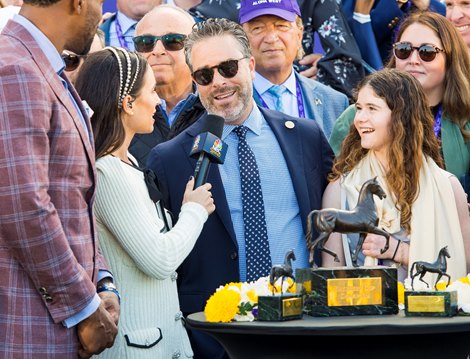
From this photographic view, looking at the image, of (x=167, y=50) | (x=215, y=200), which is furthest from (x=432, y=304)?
(x=167, y=50)

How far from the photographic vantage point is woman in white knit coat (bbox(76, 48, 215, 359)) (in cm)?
447

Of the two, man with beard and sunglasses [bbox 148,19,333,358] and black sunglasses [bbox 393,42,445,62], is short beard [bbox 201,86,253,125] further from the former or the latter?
black sunglasses [bbox 393,42,445,62]

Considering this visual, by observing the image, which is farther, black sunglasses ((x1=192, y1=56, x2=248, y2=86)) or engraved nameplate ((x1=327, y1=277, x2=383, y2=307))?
black sunglasses ((x1=192, y1=56, x2=248, y2=86))

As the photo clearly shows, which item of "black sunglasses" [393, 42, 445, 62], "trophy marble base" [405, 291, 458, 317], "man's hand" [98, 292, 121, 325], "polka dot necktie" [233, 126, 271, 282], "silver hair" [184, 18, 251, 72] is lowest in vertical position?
"trophy marble base" [405, 291, 458, 317]

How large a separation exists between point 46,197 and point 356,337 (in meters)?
1.26

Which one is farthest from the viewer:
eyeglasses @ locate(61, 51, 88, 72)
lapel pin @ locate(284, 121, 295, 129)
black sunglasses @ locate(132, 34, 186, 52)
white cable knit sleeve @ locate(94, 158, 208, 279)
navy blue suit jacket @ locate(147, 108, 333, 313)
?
black sunglasses @ locate(132, 34, 186, 52)

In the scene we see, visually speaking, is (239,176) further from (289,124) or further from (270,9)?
(270,9)

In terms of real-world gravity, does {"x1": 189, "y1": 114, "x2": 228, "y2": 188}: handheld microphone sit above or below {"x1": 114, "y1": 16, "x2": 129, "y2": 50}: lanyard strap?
below

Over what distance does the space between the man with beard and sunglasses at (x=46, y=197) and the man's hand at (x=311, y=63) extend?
4070 millimetres

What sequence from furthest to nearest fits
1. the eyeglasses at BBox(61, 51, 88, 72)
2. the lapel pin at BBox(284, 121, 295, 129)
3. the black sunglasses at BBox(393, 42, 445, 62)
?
1. the eyeglasses at BBox(61, 51, 88, 72)
2. the black sunglasses at BBox(393, 42, 445, 62)
3. the lapel pin at BBox(284, 121, 295, 129)

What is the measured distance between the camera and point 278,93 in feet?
22.6

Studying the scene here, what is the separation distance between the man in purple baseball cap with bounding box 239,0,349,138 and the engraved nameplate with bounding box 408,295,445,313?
107 inches

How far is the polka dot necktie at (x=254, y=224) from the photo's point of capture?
5.38 meters

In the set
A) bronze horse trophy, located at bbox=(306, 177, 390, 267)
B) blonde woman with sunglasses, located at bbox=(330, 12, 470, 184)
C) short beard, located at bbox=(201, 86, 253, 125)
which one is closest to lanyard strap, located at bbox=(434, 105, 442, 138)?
blonde woman with sunglasses, located at bbox=(330, 12, 470, 184)
